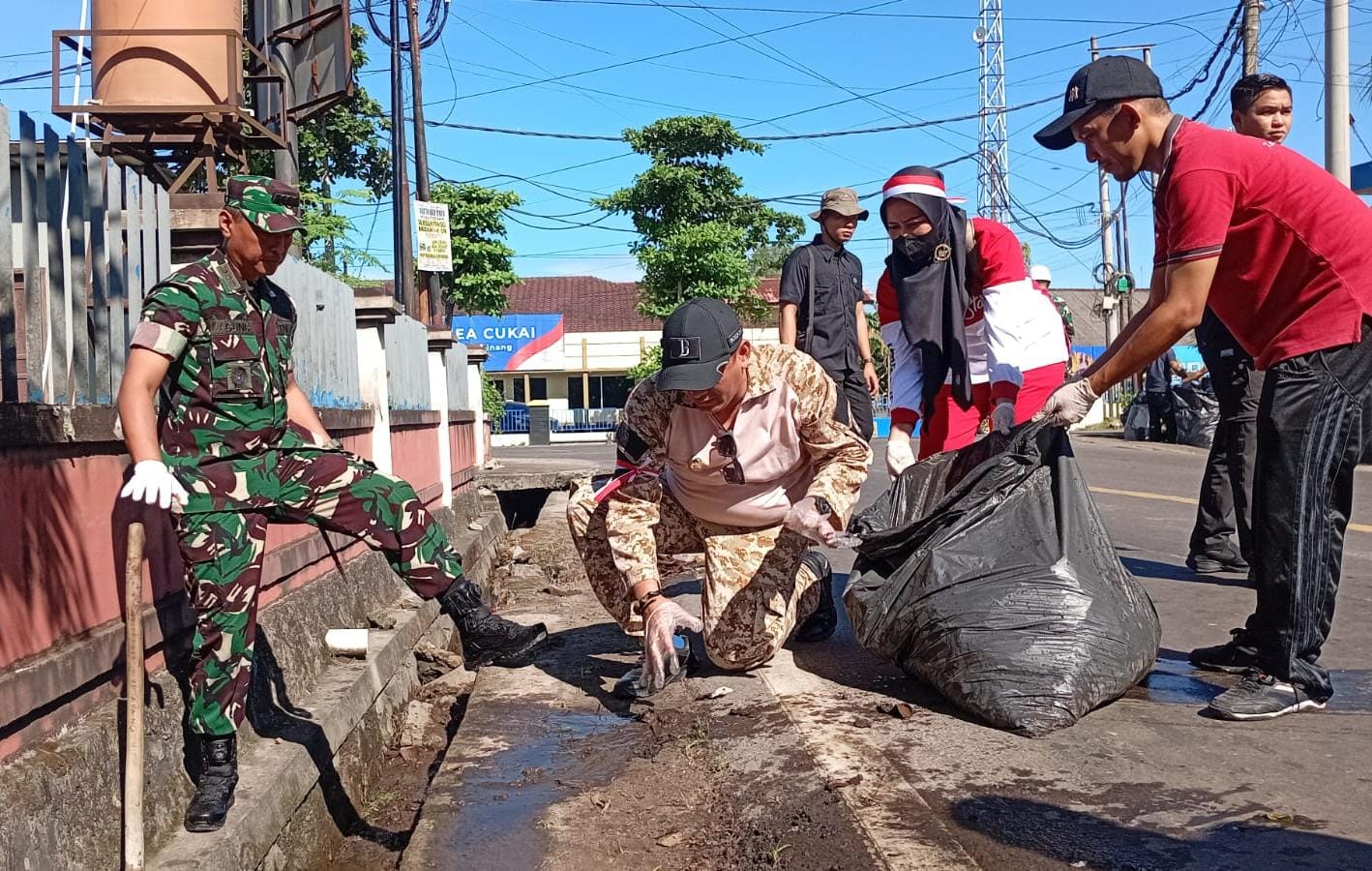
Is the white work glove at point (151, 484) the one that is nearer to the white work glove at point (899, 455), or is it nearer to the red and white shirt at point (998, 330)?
the white work glove at point (899, 455)

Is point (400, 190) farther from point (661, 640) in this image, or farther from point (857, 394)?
point (661, 640)

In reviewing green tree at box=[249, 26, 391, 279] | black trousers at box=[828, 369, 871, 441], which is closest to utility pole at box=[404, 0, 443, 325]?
green tree at box=[249, 26, 391, 279]

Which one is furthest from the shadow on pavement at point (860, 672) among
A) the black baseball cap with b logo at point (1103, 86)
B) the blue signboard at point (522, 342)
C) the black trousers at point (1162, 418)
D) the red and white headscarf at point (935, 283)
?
the blue signboard at point (522, 342)

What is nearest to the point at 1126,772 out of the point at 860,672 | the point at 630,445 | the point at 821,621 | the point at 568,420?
the point at 860,672

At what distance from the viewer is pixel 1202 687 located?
354 cm

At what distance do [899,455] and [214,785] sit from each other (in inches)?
95.8

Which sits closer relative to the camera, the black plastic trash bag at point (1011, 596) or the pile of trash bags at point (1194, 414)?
the black plastic trash bag at point (1011, 596)

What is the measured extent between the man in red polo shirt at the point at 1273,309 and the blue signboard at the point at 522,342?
3593 centimetres

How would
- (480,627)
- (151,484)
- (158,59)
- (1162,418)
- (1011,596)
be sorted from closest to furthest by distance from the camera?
1. (151,484)
2. (1011,596)
3. (480,627)
4. (158,59)
5. (1162,418)

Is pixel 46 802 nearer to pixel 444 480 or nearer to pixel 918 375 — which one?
pixel 918 375

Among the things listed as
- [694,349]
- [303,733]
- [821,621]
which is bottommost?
[303,733]

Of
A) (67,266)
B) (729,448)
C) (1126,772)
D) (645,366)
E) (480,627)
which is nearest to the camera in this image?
(1126,772)

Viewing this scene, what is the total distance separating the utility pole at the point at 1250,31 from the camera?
645 inches

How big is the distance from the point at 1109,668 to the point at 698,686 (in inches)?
52.2
